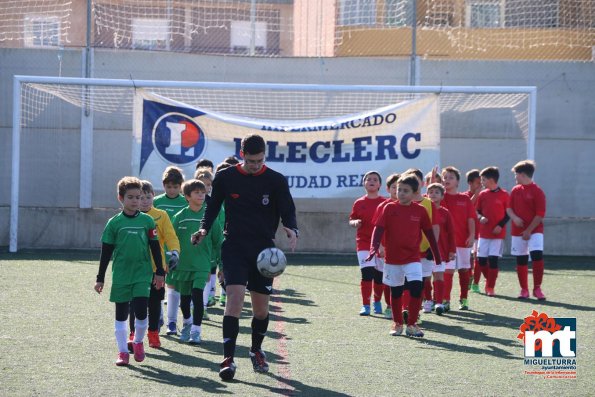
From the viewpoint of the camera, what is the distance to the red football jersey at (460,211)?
11.6 metres

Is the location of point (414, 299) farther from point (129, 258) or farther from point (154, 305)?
point (129, 258)

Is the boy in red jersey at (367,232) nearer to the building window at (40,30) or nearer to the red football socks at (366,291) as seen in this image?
the red football socks at (366,291)

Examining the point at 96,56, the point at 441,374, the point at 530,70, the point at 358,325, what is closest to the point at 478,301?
the point at 358,325

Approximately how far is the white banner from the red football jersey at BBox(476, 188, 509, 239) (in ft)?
13.7

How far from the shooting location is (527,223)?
40.0ft

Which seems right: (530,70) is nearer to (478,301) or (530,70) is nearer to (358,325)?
(478,301)

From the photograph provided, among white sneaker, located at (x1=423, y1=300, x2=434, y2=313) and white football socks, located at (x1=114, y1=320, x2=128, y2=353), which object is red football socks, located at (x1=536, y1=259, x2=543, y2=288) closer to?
white sneaker, located at (x1=423, y1=300, x2=434, y2=313)

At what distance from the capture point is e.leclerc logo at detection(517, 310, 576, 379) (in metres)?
7.53

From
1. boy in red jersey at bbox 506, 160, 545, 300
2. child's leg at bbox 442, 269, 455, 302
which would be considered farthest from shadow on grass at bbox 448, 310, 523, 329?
boy in red jersey at bbox 506, 160, 545, 300

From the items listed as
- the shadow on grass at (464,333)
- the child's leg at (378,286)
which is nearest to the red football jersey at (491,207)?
the child's leg at (378,286)

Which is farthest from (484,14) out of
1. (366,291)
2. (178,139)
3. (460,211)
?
(366,291)

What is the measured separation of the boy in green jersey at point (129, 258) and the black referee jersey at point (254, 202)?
741 mm

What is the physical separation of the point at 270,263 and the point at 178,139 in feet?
32.1

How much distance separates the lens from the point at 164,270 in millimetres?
7918
